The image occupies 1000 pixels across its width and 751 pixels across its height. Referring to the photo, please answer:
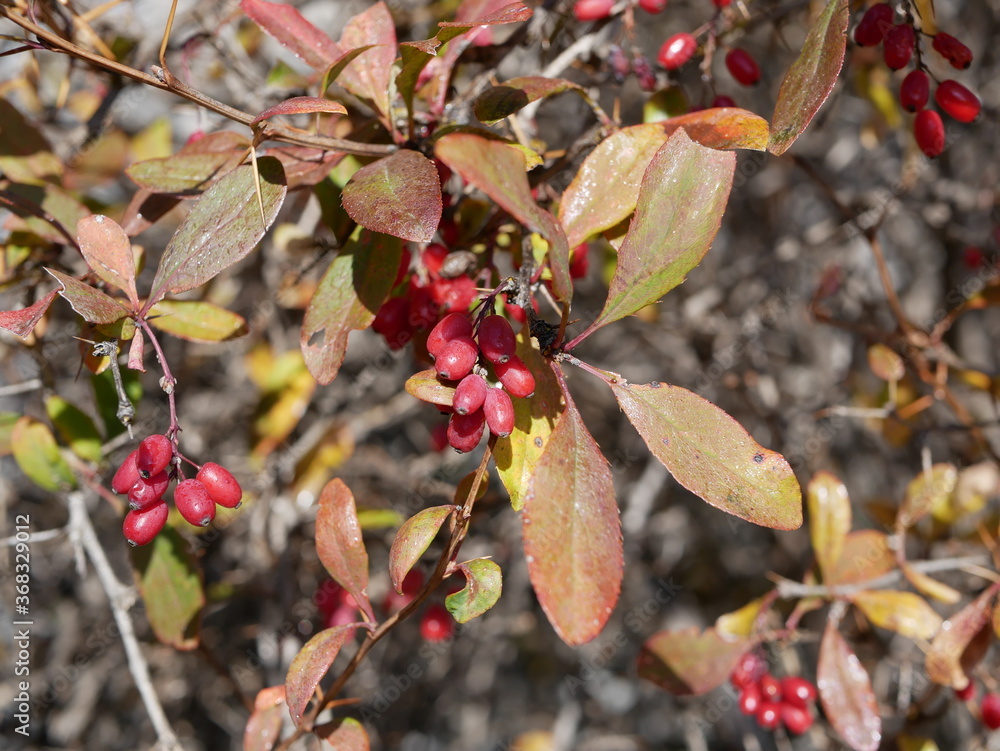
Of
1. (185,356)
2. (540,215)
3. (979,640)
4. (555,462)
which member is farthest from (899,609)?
(185,356)

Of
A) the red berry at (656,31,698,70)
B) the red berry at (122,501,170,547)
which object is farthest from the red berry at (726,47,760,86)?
the red berry at (122,501,170,547)

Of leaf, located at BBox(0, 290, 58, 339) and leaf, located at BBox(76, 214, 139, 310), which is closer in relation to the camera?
leaf, located at BBox(0, 290, 58, 339)

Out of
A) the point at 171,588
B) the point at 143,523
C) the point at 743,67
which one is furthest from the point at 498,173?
the point at 171,588

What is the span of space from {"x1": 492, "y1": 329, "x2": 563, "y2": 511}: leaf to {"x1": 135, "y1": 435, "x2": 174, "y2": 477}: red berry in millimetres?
393

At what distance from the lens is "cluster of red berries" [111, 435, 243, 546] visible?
0.87m

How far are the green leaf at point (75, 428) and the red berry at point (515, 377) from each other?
962mm

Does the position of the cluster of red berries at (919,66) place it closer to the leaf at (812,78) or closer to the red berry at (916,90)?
the red berry at (916,90)

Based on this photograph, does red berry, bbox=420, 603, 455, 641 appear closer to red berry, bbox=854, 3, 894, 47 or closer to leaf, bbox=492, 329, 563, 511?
leaf, bbox=492, 329, 563, 511

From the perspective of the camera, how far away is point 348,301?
101 cm

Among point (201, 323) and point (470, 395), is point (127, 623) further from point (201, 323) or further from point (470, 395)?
point (470, 395)

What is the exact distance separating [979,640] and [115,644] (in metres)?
2.27

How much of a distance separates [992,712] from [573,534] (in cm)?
135

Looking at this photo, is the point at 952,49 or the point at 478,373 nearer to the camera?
the point at 478,373

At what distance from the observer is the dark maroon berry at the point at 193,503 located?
35.1 inches
